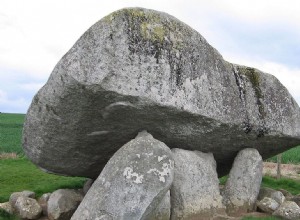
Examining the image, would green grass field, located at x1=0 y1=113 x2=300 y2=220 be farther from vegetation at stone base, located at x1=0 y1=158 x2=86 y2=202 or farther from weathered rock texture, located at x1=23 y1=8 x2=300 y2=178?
weathered rock texture, located at x1=23 y1=8 x2=300 y2=178

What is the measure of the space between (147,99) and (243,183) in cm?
363

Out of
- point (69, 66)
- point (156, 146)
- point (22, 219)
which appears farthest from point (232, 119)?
point (22, 219)

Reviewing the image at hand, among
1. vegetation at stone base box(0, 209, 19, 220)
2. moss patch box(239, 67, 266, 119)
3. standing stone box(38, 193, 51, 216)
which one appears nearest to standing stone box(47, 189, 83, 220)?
standing stone box(38, 193, 51, 216)

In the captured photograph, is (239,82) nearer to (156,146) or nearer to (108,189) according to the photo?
(156,146)

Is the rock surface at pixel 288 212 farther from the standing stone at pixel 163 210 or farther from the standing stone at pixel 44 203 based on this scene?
the standing stone at pixel 44 203

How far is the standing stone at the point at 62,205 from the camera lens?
1137 cm

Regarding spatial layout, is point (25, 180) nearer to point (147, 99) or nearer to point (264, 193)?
point (264, 193)

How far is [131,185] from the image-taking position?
8.69 metres

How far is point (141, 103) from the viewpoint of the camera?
935 cm

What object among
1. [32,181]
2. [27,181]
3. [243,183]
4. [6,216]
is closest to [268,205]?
[243,183]

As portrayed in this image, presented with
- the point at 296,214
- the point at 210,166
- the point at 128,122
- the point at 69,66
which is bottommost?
the point at 296,214

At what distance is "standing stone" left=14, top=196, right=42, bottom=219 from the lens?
38.1 feet

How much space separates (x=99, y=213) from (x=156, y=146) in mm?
1642

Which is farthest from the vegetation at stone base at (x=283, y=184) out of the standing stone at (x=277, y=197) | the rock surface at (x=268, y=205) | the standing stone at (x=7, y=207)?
the standing stone at (x=7, y=207)
